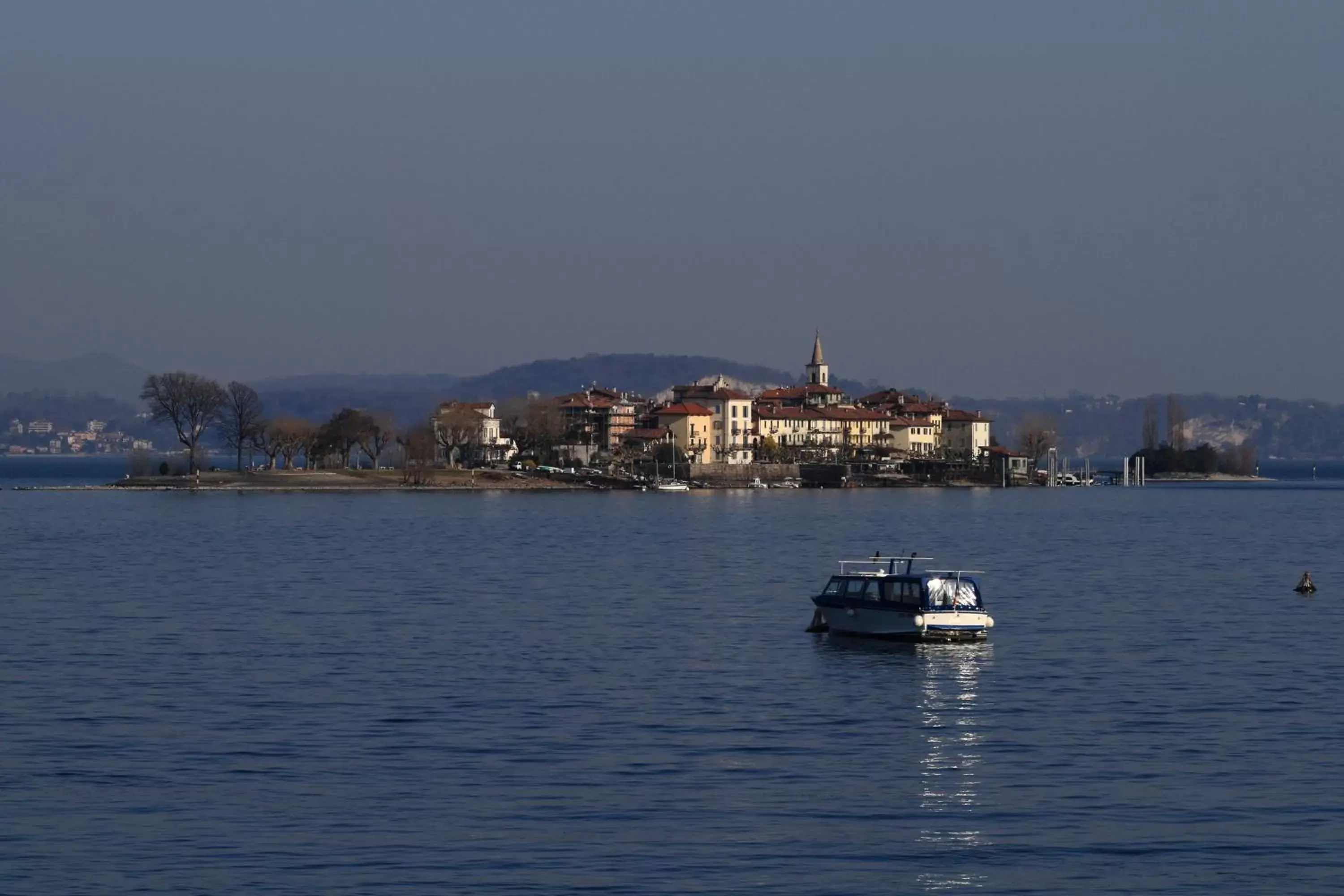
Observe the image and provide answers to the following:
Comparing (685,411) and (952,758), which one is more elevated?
(685,411)

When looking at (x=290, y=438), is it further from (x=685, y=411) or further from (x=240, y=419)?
(x=685, y=411)

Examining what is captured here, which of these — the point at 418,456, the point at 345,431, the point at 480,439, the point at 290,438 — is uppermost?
the point at 345,431

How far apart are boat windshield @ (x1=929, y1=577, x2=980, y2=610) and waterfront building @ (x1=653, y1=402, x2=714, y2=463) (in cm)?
14826

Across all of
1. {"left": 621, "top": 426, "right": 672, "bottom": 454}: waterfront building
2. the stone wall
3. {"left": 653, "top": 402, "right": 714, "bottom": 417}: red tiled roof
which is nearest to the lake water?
the stone wall

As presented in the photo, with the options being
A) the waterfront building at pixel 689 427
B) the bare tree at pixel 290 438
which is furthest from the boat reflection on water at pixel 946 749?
the waterfront building at pixel 689 427

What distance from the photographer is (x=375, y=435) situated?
179 m

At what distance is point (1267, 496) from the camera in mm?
174375

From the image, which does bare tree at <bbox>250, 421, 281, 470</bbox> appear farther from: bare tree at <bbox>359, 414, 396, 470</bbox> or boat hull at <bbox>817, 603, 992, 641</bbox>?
boat hull at <bbox>817, 603, 992, 641</bbox>

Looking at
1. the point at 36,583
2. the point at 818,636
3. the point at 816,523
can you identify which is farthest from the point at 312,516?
the point at 818,636

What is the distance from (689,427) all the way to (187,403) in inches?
2195

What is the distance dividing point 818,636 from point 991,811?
21.0 metres

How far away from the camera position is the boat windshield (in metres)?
43.6

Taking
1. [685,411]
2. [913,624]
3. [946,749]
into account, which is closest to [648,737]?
[946,749]

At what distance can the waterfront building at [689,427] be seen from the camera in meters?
194
